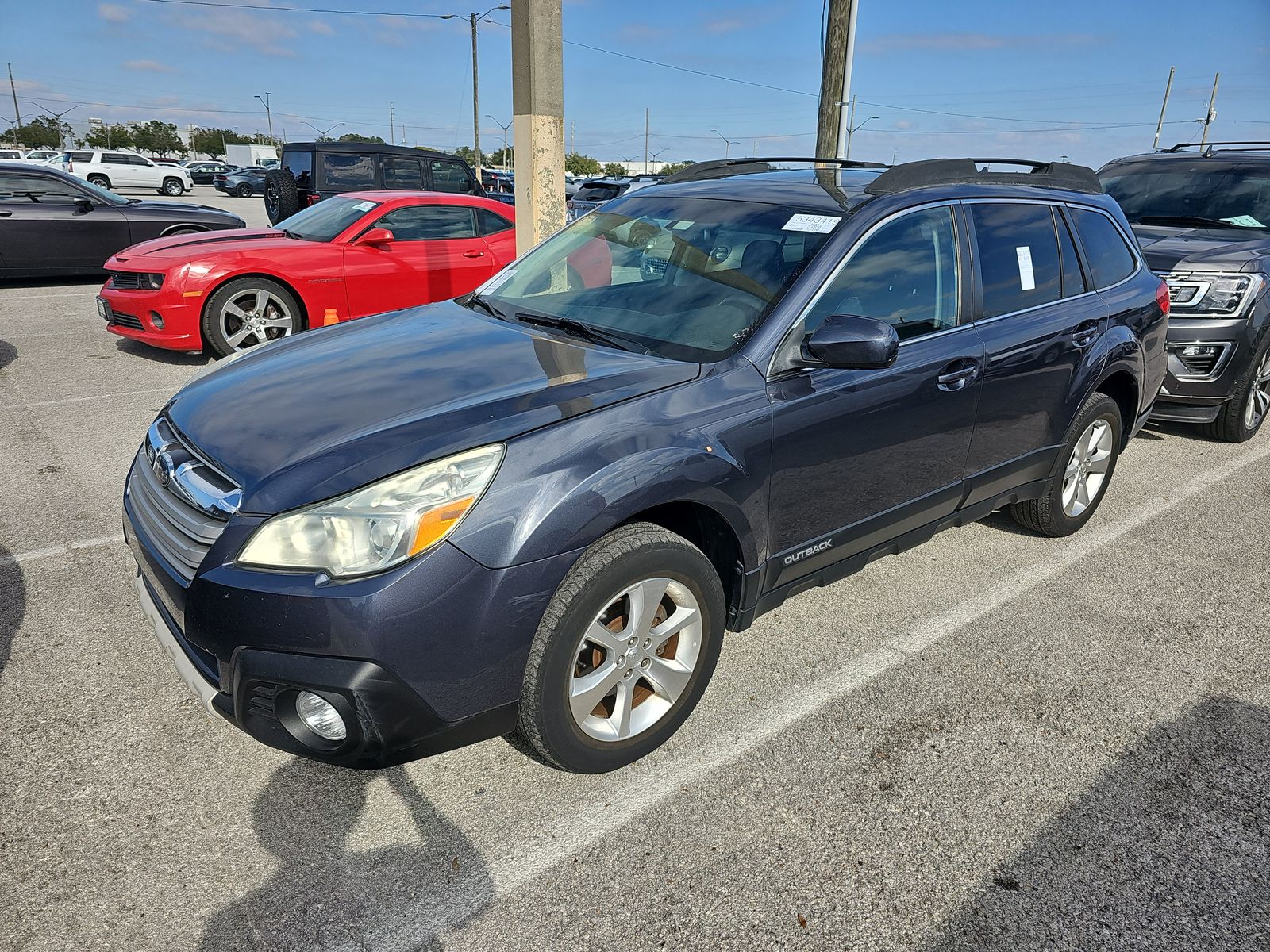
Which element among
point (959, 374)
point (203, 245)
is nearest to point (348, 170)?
point (203, 245)

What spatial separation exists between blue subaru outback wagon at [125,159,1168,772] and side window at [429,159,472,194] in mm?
10725

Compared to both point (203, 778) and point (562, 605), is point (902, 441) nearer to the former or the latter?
point (562, 605)

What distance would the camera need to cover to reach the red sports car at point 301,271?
7.36 m

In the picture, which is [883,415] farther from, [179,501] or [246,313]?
[246,313]

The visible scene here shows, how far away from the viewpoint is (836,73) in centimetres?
995

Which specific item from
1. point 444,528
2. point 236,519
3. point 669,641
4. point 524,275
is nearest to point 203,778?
point 236,519

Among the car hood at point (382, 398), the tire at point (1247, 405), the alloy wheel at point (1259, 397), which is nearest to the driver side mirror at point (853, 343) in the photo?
the car hood at point (382, 398)

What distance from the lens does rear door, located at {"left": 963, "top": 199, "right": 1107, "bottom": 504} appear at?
360 centimetres

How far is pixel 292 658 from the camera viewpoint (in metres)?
2.16

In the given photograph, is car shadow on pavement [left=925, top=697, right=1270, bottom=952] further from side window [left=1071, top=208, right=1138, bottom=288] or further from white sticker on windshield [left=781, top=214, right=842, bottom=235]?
side window [left=1071, top=208, right=1138, bottom=288]

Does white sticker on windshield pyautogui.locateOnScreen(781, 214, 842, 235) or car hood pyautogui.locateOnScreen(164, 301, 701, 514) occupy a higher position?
white sticker on windshield pyautogui.locateOnScreen(781, 214, 842, 235)

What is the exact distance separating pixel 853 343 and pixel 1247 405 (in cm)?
517

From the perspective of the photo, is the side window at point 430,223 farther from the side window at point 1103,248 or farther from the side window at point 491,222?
the side window at point 1103,248

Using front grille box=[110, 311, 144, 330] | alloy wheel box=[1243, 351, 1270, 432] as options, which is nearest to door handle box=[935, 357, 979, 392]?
alloy wheel box=[1243, 351, 1270, 432]
